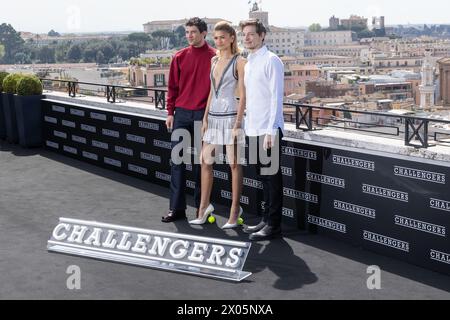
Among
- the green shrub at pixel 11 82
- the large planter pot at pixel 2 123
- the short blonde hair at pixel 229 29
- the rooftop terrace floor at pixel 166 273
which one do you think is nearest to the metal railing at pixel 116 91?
the green shrub at pixel 11 82

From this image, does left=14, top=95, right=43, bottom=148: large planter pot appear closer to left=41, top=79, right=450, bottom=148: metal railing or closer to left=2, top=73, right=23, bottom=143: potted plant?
left=2, top=73, right=23, bottom=143: potted plant

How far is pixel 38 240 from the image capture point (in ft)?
19.2

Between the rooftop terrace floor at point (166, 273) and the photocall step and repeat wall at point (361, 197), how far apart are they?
13 cm

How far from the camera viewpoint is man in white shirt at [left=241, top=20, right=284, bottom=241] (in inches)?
214

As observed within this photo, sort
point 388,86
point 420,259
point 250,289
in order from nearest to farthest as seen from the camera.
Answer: point 250,289
point 420,259
point 388,86

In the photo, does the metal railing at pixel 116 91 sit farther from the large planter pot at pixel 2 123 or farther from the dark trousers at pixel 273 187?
the dark trousers at pixel 273 187

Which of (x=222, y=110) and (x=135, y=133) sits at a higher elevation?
(x=222, y=110)

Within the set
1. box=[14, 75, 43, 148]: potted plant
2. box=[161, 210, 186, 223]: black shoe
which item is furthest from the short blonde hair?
box=[14, 75, 43, 148]: potted plant

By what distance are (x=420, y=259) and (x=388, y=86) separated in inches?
4833

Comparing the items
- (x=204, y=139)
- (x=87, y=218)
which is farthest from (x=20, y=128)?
(x=204, y=139)

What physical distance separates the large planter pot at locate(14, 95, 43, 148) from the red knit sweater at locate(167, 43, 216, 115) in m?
4.83

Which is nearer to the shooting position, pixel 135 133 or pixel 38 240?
pixel 38 240

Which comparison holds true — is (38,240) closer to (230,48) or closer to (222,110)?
(222,110)

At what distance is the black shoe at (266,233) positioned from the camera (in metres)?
5.74
